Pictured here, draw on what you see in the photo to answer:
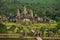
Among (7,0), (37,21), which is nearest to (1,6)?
(7,0)

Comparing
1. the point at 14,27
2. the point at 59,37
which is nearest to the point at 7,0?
the point at 14,27

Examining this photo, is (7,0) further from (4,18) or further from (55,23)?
(55,23)

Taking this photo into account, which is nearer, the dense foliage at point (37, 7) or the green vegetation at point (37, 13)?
the green vegetation at point (37, 13)

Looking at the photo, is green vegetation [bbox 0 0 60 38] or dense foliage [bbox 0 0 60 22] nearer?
green vegetation [bbox 0 0 60 38]

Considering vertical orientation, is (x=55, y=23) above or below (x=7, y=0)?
below

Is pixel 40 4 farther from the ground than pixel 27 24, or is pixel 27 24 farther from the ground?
pixel 40 4

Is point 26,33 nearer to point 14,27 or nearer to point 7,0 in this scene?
point 14,27

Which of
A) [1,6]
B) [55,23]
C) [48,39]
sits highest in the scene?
[1,6]

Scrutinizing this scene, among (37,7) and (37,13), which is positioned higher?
(37,7)
